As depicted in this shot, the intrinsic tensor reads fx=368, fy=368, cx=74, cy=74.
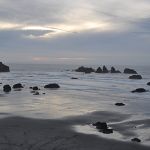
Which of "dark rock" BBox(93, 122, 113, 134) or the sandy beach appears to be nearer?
the sandy beach

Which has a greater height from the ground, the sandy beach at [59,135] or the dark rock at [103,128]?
the dark rock at [103,128]

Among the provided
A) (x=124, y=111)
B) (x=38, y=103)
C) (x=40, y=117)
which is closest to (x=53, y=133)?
(x=40, y=117)

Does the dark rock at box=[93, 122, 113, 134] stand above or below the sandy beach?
above

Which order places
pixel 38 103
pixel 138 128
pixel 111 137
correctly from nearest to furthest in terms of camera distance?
pixel 111 137, pixel 138 128, pixel 38 103

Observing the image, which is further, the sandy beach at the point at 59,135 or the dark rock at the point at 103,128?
the dark rock at the point at 103,128

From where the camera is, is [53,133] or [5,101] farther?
[5,101]

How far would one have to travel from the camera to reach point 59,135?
1128 inches

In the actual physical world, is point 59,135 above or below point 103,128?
below

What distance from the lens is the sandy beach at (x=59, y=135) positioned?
25359mm

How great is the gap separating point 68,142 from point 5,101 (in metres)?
23.2

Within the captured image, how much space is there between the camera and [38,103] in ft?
153

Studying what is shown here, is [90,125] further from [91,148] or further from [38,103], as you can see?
[38,103]

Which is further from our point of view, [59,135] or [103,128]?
[103,128]

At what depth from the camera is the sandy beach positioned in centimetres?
2536
